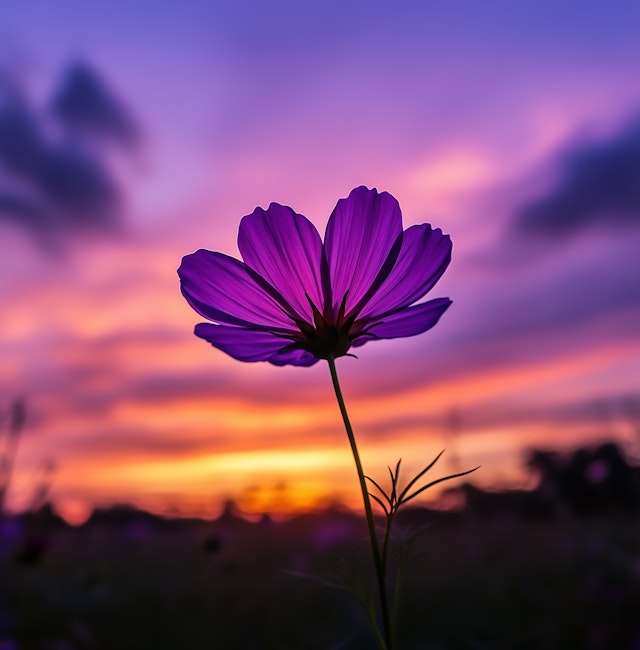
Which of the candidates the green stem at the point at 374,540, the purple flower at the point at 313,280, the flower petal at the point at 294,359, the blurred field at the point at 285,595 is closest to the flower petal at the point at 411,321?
the purple flower at the point at 313,280

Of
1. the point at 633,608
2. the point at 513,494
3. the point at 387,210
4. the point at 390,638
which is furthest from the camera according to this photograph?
the point at 513,494

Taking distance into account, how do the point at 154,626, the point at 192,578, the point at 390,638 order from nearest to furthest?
the point at 390,638 < the point at 154,626 < the point at 192,578

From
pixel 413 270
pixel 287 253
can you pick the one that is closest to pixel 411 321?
pixel 413 270

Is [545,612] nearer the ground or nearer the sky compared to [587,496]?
nearer the ground

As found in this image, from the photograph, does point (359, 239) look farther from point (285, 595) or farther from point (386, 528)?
point (285, 595)

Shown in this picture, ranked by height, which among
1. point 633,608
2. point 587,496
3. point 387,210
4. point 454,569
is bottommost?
point 633,608

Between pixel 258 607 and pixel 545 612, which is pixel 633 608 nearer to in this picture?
pixel 545 612

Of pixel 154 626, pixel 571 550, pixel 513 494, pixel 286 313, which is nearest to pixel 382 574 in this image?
Answer: pixel 286 313
